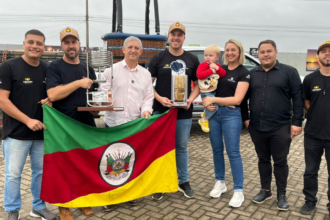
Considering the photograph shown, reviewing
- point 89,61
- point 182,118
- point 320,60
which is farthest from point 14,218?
point 320,60

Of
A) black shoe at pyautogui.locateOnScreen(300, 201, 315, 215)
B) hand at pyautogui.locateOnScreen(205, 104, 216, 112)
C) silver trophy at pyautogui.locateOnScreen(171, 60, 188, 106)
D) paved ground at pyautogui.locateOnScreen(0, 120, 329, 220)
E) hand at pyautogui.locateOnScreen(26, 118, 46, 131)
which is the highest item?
silver trophy at pyautogui.locateOnScreen(171, 60, 188, 106)

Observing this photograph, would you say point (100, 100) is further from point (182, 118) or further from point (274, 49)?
point (274, 49)

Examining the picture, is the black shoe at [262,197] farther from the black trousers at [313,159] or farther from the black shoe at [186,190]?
the black shoe at [186,190]

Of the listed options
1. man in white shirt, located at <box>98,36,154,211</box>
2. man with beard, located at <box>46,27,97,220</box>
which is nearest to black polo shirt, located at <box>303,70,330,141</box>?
man in white shirt, located at <box>98,36,154,211</box>

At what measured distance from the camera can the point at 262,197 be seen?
4.03 m

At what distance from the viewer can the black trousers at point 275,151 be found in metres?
3.72

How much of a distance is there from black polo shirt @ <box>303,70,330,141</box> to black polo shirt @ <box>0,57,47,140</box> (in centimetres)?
311

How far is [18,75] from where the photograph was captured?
316 cm

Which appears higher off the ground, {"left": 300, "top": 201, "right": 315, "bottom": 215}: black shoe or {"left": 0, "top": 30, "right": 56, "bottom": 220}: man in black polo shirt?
{"left": 0, "top": 30, "right": 56, "bottom": 220}: man in black polo shirt

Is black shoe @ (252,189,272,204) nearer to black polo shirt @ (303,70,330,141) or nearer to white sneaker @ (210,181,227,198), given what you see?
white sneaker @ (210,181,227,198)

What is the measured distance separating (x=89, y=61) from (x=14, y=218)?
1959 millimetres

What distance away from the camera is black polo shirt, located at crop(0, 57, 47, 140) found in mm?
3150

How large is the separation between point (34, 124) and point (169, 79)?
5.85ft

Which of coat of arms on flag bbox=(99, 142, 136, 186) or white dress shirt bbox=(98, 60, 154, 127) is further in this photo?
white dress shirt bbox=(98, 60, 154, 127)
